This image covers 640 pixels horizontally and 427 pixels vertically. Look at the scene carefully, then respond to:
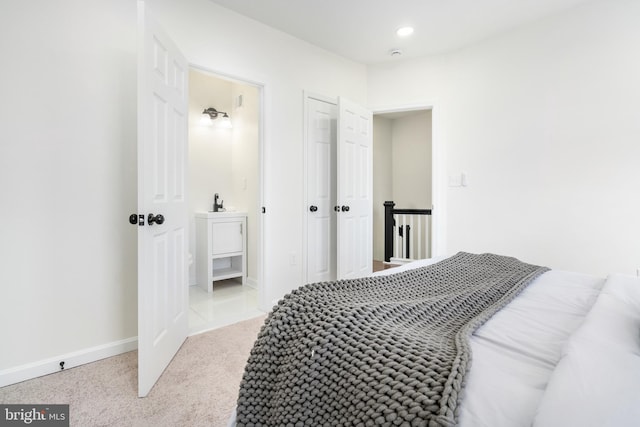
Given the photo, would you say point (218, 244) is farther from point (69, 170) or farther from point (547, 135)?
point (547, 135)

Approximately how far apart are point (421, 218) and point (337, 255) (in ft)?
6.17

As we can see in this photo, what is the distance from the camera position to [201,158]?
3.69m

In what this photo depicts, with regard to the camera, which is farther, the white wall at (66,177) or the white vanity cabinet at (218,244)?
the white vanity cabinet at (218,244)

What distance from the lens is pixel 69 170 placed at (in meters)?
1.92

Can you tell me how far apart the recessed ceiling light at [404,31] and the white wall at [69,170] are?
169 centimetres

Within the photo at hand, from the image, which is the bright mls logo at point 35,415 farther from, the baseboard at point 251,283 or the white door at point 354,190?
the white door at point 354,190

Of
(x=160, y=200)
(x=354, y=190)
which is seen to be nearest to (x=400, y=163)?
(x=354, y=190)

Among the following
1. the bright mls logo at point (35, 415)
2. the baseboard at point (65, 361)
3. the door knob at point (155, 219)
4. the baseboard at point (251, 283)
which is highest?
the door knob at point (155, 219)

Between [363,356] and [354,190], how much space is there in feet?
Answer: 9.12

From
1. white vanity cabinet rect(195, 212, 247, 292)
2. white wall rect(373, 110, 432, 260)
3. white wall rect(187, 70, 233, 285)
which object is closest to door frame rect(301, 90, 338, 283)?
white vanity cabinet rect(195, 212, 247, 292)

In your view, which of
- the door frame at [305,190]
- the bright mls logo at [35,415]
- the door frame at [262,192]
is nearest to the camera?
the bright mls logo at [35,415]

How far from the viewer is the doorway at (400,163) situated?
17.5ft

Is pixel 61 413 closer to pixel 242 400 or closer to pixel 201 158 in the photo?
pixel 242 400

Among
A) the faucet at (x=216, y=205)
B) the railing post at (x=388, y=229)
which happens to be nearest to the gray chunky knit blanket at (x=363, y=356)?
the faucet at (x=216, y=205)
